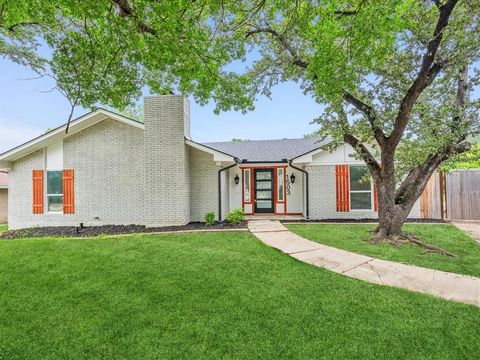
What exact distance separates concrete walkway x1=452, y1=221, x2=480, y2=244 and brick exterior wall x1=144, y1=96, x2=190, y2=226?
8897mm

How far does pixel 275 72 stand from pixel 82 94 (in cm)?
544

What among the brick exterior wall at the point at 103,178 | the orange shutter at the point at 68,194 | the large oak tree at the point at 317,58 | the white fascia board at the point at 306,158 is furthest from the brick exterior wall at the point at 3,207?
the white fascia board at the point at 306,158

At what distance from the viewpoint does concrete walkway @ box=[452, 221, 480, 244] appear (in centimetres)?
691

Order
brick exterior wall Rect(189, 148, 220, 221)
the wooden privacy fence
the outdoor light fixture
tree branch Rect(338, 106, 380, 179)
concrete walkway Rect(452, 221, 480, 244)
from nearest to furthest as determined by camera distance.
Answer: tree branch Rect(338, 106, 380, 179), concrete walkway Rect(452, 221, 480, 244), the wooden privacy fence, brick exterior wall Rect(189, 148, 220, 221), the outdoor light fixture

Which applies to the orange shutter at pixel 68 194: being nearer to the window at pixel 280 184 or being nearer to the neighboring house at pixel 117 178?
the neighboring house at pixel 117 178

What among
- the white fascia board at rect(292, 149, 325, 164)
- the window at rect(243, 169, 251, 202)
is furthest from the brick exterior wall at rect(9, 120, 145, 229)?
the white fascia board at rect(292, 149, 325, 164)

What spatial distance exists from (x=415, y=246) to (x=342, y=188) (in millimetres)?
4136

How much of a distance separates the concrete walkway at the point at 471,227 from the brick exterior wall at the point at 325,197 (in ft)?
9.76

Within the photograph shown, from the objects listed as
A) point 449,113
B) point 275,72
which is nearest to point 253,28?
point 275,72

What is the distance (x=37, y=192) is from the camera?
989cm

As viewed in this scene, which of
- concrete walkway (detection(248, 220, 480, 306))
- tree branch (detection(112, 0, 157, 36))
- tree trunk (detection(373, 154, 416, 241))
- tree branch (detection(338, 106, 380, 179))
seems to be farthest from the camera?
tree branch (detection(338, 106, 380, 179))

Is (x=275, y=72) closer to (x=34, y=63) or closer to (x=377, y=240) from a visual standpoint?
(x=377, y=240)

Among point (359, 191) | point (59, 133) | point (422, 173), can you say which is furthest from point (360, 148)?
point (59, 133)

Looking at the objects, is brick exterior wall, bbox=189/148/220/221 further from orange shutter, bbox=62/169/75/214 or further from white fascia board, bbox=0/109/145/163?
orange shutter, bbox=62/169/75/214
